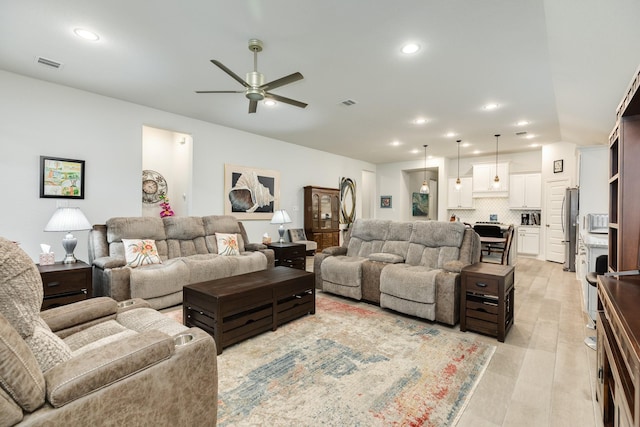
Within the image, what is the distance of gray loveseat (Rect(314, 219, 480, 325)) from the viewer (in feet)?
9.98

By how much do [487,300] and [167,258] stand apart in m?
3.92

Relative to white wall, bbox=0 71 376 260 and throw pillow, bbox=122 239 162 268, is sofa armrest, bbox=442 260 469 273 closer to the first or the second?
throw pillow, bbox=122 239 162 268

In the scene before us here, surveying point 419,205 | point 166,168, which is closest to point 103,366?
point 166,168

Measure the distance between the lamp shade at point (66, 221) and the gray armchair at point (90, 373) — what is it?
2386 millimetres

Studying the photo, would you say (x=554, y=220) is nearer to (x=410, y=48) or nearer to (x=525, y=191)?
(x=525, y=191)

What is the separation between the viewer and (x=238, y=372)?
2152mm

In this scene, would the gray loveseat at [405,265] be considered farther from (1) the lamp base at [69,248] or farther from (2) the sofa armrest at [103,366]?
(1) the lamp base at [69,248]

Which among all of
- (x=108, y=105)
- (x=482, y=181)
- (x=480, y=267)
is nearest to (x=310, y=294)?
(x=480, y=267)

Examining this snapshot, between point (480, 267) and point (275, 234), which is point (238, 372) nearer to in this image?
point (480, 267)

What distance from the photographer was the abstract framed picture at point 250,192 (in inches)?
227

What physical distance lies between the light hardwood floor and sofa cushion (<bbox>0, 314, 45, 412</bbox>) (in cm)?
193

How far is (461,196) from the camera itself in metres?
8.59

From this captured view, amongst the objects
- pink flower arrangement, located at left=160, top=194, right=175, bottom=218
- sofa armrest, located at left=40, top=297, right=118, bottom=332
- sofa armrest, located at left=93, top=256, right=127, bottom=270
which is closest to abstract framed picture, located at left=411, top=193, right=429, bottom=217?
pink flower arrangement, located at left=160, top=194, right=175, bottom=218

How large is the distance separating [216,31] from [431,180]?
9417 millimetres
